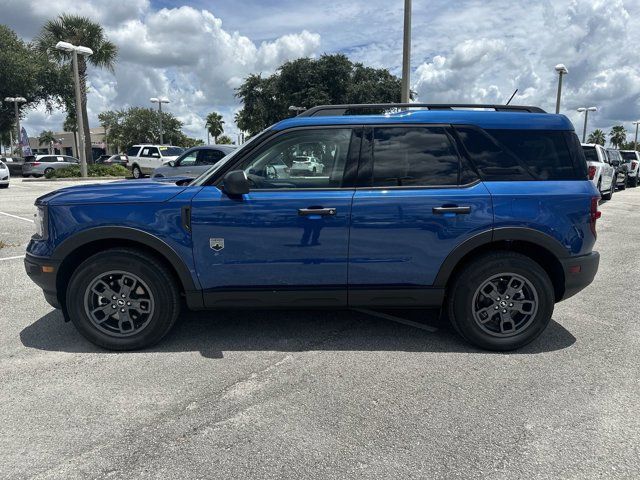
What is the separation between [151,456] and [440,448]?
1530 millimetres

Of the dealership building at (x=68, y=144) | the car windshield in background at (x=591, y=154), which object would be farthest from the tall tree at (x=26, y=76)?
the dealership building at (x=68, y=144)

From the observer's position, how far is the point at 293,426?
284 centimetres

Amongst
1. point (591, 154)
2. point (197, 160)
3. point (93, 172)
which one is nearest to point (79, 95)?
point (93, 172)

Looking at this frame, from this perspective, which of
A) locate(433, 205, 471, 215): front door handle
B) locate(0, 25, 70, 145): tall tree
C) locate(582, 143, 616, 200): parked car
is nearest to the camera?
locate(433, 205, 471, 215): front door handle

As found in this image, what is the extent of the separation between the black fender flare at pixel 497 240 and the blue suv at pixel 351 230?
0.03ft

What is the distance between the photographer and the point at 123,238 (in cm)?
367

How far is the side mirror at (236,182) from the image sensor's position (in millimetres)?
3506

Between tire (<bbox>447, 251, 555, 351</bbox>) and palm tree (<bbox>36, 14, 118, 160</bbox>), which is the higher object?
palm tree (<bbox>36, 14, 118, 160</bbox>)

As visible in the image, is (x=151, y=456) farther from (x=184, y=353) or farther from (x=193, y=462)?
(x=184, y=353)

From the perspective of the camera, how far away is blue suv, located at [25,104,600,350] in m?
3.64

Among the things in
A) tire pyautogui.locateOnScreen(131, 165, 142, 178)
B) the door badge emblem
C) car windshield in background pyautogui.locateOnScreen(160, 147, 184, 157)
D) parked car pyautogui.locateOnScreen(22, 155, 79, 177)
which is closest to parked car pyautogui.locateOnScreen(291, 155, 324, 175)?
the door badge emblem

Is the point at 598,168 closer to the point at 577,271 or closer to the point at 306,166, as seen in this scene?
the point at 577,271

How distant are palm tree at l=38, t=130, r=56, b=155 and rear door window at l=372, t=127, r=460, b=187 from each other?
3897 inches

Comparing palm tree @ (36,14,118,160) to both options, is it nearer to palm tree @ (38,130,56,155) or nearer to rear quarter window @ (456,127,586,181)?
rear quarter window @ (456,127,586,181)
